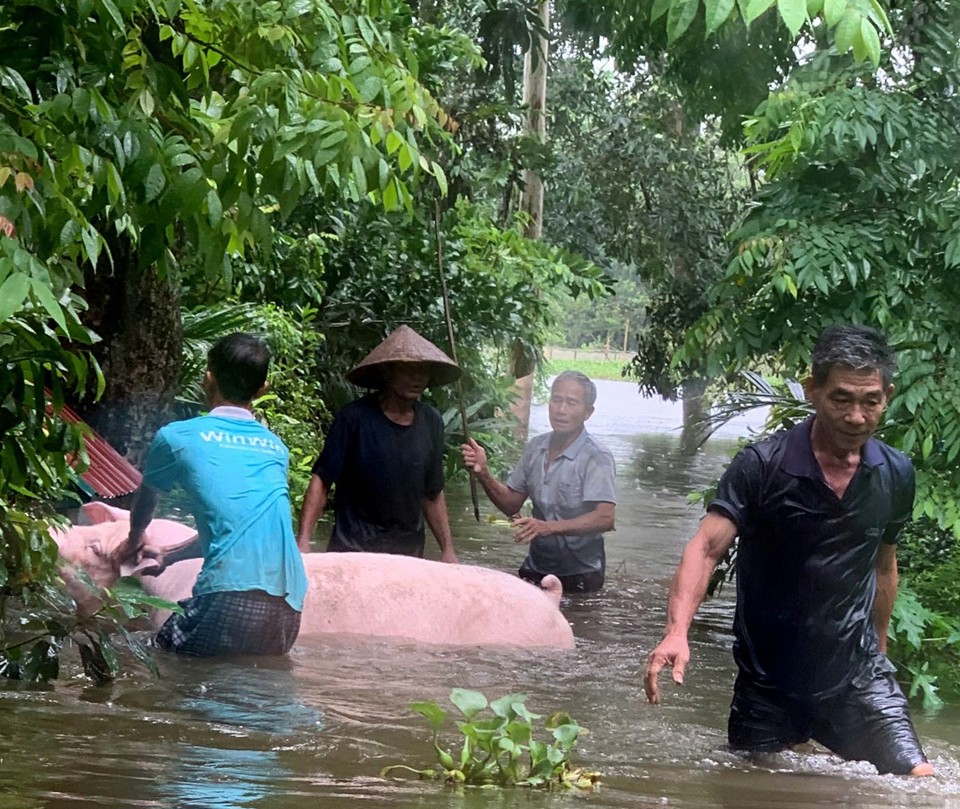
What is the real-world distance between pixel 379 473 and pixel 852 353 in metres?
3.27

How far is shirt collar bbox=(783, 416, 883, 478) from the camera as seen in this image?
15.0 feet

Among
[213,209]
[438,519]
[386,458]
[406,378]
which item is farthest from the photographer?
[438,519]

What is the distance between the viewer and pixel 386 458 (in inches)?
287

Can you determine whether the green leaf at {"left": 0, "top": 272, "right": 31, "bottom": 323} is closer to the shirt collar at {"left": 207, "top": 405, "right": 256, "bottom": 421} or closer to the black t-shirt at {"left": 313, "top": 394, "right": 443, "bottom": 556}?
the shirt collar at {"left": 207, "top": 405, "right": 256, "bottom": 421}

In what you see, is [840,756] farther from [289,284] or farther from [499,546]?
[289,284]

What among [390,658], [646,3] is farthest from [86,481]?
[646,3]

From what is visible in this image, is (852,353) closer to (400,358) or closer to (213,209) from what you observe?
(213,209)

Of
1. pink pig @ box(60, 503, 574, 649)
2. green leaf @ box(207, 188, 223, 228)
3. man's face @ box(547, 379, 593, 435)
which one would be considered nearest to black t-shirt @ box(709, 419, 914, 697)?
green leaf @ box(207, 188, 223, 228)

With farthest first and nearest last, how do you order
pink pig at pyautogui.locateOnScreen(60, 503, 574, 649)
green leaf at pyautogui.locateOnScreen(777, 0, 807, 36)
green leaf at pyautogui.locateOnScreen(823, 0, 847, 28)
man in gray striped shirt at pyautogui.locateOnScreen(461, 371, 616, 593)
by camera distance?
man in gray striped shirt at pyautogui.locateOnScreen(461, 371, 616, 593), pink pig at pyautogui.locateOnScreen(60, 503, 574, 649), green leaf at pyautogui.locateOnScreen(823, 0, 847, 28), green leaf at pyautogui.locateOnScreen(777, 0, 807, 36)

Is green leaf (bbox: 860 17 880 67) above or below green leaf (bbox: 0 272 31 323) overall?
above

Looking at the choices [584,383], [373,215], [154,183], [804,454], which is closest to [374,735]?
[804,454]

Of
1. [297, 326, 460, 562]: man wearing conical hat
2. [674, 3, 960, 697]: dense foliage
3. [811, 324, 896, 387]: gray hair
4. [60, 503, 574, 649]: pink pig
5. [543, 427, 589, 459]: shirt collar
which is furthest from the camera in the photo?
[543, 427, 589, 459]: shirt collar

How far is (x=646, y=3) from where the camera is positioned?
9.68 meters

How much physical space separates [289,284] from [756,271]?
19.1ft
